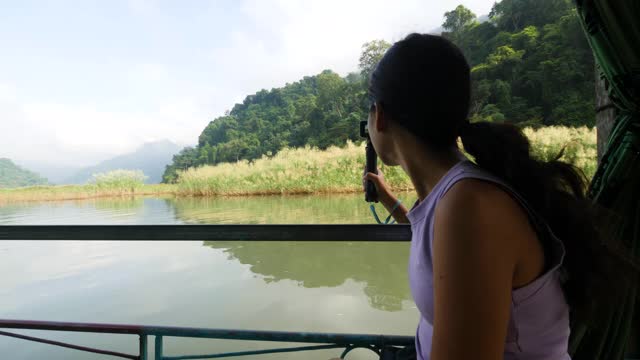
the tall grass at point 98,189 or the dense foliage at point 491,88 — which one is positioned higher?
the dense foliage at point 491,88

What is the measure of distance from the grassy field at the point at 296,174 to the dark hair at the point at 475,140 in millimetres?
82

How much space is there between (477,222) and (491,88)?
0.57 metres

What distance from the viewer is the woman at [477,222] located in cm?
35

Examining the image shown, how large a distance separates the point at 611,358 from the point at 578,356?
0.08 m

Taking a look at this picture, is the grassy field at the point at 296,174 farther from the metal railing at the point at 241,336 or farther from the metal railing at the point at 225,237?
the metal railing at the point at 241,336

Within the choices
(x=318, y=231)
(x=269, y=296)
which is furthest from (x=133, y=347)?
(x=318, y=231)

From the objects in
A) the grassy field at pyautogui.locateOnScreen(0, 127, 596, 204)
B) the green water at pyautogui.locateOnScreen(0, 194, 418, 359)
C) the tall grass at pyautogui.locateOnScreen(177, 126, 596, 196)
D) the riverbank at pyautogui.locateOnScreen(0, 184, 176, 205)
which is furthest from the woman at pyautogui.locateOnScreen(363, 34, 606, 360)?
the riverbank at pyautogui.locateOnScreen(0, 184, 176, 205)

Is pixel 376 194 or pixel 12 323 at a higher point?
pixel 376 194

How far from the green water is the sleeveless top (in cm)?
109

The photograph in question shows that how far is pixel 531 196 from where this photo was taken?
435 millimetres

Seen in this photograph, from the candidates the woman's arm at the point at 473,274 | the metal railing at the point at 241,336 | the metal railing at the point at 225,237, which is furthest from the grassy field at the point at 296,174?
the metal railing at the point at 241,336

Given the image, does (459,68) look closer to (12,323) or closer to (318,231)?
(318,231)

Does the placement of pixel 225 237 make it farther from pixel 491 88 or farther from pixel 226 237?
pixel 491 88

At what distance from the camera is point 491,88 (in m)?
0.80
